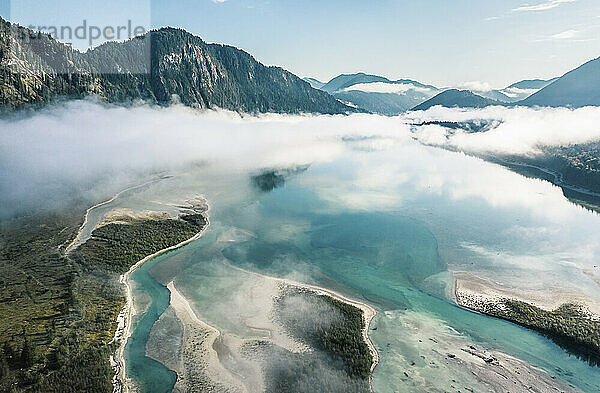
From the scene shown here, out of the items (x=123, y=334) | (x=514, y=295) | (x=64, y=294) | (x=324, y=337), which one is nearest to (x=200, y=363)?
(x=123, y=334)

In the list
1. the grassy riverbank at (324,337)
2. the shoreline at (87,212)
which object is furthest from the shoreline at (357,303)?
the shoreline at (87,212)

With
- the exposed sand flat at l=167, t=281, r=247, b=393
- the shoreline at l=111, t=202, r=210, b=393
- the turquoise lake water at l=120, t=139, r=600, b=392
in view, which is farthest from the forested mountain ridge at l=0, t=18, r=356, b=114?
the exposed sand flat at l=167, t=281, r=247, b=393

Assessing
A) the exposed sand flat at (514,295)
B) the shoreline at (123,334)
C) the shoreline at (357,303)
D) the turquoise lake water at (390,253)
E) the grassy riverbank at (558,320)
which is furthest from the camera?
the exposed sand flat at (514,295)

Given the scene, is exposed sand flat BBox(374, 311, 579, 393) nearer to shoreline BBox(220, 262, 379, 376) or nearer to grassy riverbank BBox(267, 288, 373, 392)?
shoreline BBox(220, 262, 379, 376)

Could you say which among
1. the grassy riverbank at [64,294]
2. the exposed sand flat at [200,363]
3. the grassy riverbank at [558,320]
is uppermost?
the grassy riverbank at [558,320]

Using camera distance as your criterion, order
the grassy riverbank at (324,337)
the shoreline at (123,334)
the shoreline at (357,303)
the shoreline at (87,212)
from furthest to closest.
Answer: the shoreline at (87,212)
the shoreline at (357,303)
the shoreline at (123,334)
the grassy riverbank at (324,337)

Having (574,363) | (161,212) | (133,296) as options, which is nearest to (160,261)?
(133,296)

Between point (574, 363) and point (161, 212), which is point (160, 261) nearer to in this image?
point (161, 212)

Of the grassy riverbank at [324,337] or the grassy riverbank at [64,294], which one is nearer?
the grassy riverbank at [64,294]

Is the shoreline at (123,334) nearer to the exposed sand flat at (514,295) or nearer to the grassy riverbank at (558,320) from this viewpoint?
the exposed sand flat at (514,295)
